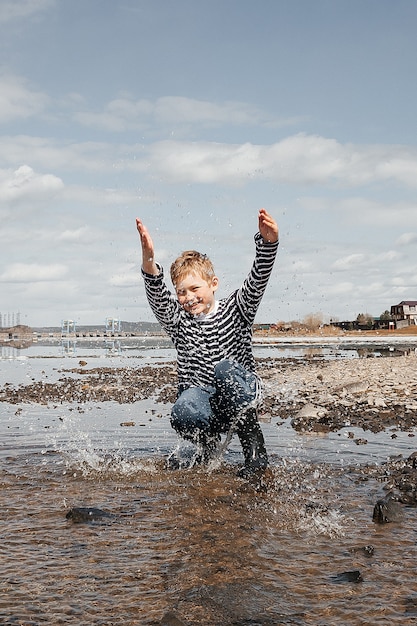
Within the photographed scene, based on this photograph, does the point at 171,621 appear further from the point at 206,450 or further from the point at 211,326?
the point at 206,450

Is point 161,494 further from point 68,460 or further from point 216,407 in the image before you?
point 68,460

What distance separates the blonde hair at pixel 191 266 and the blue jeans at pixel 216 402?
0.98 meters

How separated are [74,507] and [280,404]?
9.74 metres

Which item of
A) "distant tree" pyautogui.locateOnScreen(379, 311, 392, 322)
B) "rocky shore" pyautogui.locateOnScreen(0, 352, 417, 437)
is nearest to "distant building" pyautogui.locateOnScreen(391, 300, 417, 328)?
"distant tree" pyautogui.locateOnScreen(379, 311, 392, 322)

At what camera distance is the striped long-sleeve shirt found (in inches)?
260

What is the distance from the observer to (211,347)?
682cm

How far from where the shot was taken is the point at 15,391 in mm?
19016

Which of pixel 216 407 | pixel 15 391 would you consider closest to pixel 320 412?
pixel 216 407

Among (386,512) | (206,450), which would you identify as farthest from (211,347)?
(386,512)

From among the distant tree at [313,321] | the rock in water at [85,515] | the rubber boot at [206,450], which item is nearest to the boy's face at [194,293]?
the rubber boot at [206,450]

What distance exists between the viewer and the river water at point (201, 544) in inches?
145

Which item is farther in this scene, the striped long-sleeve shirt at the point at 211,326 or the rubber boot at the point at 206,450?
the rubber boot at the point at 206,450

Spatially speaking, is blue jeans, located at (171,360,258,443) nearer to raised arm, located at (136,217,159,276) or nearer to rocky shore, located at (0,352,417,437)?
raised arm, located at (136,217,159,276)

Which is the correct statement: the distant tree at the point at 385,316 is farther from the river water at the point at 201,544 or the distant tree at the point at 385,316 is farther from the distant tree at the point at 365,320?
the river water at the point at 201,544
